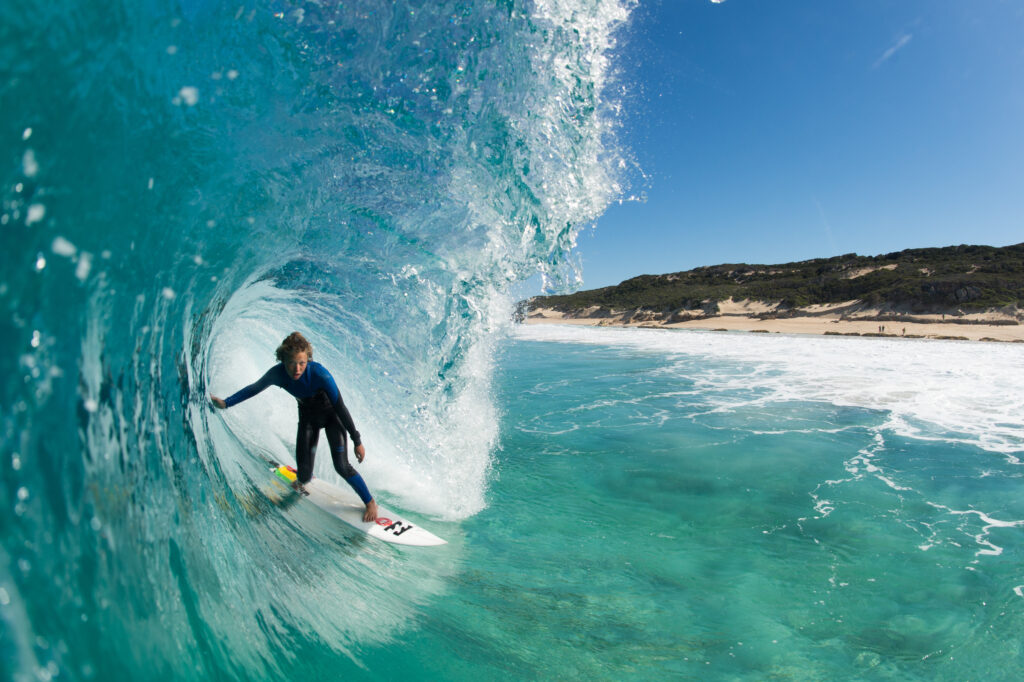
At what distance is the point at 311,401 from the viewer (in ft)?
14.1

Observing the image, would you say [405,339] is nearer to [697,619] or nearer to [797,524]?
[697,619]

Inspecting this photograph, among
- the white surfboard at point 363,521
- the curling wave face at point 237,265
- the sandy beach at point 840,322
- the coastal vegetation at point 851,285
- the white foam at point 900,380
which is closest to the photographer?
the curling wave face at point 237,265

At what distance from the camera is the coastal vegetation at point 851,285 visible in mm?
37625

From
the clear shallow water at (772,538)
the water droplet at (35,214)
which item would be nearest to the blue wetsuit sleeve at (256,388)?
the water droplet at (35,214)

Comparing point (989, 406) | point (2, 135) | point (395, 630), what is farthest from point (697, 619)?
point (989, 406)

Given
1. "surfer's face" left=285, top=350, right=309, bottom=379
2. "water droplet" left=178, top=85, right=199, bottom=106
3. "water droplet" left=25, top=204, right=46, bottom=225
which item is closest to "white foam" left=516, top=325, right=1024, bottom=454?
"surfer's face" left=285, top=350, right=309, bottom=379

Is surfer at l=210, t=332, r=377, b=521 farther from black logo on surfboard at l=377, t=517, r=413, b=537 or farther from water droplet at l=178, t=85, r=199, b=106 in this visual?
water droplet at l=178, t=85, r=199, b=106

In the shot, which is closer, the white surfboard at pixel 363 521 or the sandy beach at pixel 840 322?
the white surfboard at pixel 363 521

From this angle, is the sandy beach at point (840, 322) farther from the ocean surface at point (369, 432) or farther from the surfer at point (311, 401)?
the surfer at point (311, 401)

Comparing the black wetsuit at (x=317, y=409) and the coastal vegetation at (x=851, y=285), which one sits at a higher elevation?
the coastal vegetation at (x=851, y=285)

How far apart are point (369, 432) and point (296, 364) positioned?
11.5 feet

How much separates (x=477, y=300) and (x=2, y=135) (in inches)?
174

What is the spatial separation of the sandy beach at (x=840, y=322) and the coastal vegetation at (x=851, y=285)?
46.0 inches

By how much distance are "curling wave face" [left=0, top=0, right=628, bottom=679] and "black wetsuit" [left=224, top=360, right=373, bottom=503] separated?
0.57 metres
